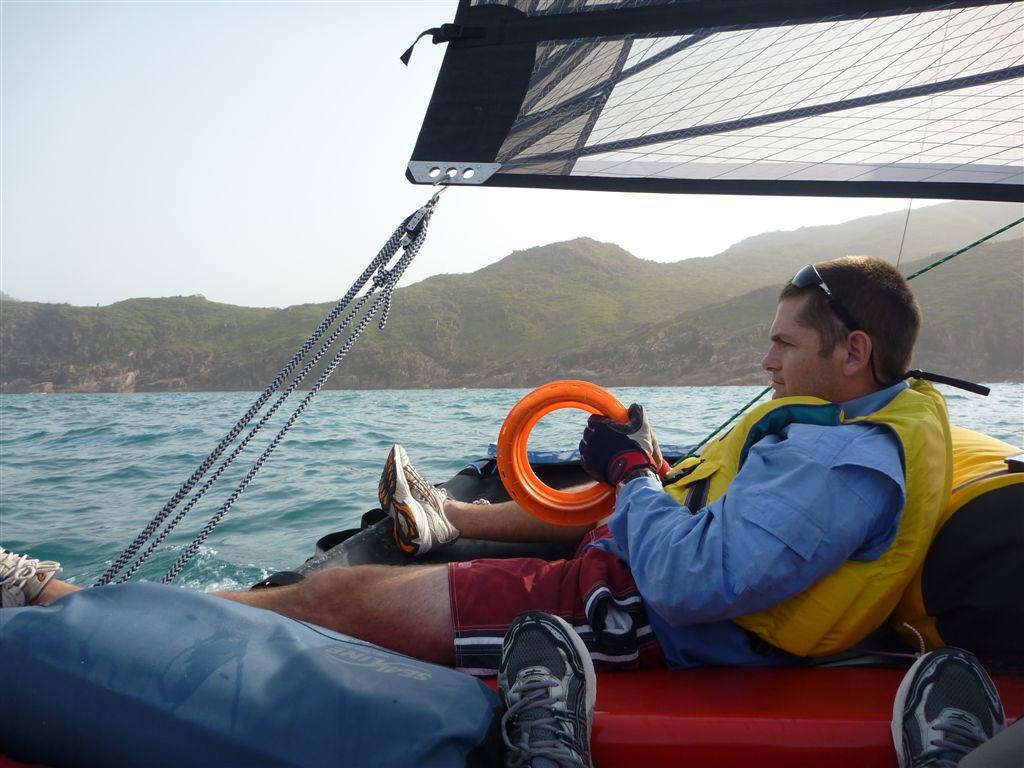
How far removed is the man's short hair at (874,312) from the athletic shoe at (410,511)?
1.65 meters

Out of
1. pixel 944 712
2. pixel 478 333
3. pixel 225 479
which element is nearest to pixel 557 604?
pixel 944 712

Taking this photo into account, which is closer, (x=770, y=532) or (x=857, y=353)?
(x=770, y=532)

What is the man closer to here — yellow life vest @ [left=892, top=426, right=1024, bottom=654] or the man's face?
the man's face

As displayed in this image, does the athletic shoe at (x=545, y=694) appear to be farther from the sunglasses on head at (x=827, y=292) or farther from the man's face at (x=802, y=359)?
the sunglasses on head at (x=827, y=292)

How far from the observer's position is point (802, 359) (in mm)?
1899

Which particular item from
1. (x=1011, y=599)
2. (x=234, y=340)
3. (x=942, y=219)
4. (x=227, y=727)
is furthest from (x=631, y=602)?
(x=234, y=340)

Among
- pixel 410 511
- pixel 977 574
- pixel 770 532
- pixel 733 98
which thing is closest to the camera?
pixel 770 532

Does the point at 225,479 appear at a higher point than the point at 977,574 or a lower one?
lower

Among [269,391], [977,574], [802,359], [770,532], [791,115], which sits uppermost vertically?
[791,115]

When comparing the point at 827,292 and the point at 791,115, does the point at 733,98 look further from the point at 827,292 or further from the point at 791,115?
the point at 827,292

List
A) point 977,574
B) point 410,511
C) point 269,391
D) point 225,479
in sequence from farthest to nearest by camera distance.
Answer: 1. point 225,479
2. point 410,511
3. point 269,391
4. point 977,574

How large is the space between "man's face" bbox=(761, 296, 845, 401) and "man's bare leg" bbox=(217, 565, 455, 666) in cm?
104

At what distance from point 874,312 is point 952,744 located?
98 centimetres

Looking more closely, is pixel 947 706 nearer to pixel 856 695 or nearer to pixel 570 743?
pixel 856 695
